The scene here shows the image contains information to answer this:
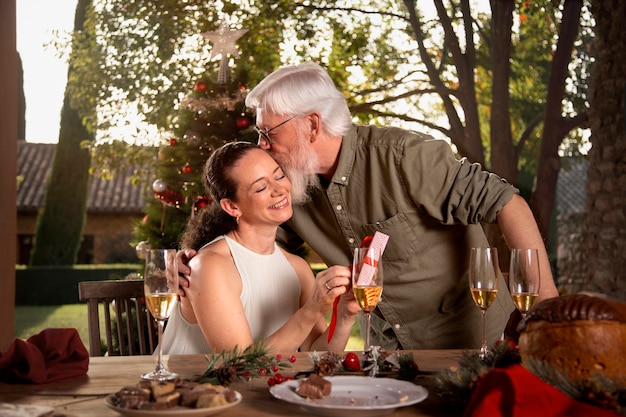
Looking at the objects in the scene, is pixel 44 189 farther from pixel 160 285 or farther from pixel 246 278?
pixel 160 285

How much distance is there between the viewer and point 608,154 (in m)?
6.60

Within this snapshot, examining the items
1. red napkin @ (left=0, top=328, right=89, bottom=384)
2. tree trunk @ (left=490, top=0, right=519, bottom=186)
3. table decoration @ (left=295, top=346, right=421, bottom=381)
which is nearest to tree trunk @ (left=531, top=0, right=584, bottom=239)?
tree trunk @ (left=490, top=0, right=519, bottom=186)

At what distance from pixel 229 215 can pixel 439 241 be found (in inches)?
26.3

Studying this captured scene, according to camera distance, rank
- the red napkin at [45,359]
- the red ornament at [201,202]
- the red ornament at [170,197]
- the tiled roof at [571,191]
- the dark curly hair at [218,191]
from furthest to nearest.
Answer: the tiled roof at [571,191], the red ornament at [170,197], the red ornament at [201,202], the dark curly hair at [218,191], the red napkin at [45,359]

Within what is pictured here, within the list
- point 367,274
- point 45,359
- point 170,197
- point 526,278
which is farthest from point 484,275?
A: point 170,197

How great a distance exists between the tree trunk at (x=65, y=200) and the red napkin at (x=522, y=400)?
37.0ft

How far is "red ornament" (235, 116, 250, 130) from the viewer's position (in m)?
5.08

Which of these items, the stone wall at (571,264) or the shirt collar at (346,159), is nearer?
the shirt collar at (346,159)

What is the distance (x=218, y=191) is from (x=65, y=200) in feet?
36.4

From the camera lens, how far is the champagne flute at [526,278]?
1.68m

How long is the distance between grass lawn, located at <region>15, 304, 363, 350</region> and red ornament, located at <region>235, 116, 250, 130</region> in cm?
469

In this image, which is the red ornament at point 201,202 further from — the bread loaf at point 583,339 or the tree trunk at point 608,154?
the bread loaf at point 583,339

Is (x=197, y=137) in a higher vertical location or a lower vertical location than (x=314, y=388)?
higher

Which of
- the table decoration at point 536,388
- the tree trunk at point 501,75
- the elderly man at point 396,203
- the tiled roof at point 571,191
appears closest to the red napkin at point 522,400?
the table decoration at point 536,388
